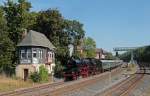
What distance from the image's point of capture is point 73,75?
55312 mm

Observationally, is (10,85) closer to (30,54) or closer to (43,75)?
(43,75)

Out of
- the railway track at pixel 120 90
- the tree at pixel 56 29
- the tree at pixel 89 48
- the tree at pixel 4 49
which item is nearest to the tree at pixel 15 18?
the tree at pixel 4 49

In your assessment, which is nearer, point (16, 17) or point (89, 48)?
point (16, 17)

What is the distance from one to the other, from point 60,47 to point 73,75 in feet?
88.1

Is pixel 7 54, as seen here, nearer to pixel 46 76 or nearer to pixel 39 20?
pixel 46 76

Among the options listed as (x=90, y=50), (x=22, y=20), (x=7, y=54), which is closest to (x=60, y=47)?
(x=22, y=20)

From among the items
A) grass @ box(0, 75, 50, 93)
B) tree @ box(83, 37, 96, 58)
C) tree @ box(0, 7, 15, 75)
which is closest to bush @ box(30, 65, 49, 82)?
grass @ box(0, 75, 50, 93)

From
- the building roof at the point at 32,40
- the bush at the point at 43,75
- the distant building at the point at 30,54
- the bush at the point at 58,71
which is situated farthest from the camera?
the building roof at the point at 32,40

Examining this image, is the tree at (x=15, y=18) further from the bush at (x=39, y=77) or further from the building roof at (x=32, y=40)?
the bush at (x=39, y=77)

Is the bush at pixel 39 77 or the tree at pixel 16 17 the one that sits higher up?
the tree at pixel 16 17

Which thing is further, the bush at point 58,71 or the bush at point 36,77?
the bush at point 58,71

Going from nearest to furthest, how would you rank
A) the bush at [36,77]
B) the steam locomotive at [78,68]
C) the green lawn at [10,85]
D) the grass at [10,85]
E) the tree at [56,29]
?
1. the green lawn at [10,85]
2. the grass at [10,85]
3. the bush at [36,77]
4. the steam locomotive at [78,68]
5. the tree at [56,29]

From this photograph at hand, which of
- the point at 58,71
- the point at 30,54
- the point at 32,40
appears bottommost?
the point at 58,71

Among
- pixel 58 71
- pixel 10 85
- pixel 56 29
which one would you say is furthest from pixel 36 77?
pixel 56 29
